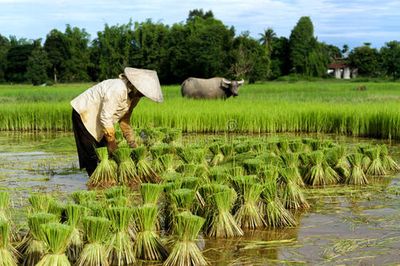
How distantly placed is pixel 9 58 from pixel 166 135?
4891 cm

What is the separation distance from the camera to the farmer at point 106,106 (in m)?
6.36

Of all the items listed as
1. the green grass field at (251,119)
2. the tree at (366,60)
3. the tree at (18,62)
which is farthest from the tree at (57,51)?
the green grass field at (251,119)

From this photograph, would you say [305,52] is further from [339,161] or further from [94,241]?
[94,241]

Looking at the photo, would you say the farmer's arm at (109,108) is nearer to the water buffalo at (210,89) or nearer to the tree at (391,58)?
the water buffalo at (210,89)

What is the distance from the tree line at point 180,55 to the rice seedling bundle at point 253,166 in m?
31.3

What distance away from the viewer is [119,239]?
13.3 ft

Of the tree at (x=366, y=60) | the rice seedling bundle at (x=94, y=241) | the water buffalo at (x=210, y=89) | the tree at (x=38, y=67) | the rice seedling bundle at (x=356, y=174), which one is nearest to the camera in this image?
the rice seedling bundle at (x=94, y=241)

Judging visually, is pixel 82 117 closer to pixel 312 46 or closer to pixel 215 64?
pixel 215 64

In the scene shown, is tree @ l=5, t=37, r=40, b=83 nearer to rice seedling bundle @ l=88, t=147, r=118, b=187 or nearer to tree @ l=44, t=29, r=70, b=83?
tree @ l=44, t=29, r=70, b=83

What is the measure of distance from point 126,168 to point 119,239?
2696 millimetres

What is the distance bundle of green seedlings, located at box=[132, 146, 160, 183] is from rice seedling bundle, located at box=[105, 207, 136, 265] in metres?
2.71

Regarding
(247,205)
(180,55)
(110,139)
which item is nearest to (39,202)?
(247,205)

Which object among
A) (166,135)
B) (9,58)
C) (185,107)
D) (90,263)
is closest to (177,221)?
(90,263)

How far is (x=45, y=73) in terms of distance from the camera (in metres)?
46.9
